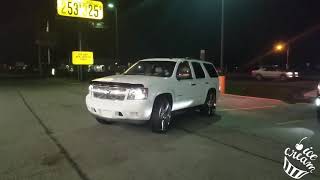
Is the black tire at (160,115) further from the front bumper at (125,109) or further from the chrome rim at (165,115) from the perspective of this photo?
the front bumper at (125,109)

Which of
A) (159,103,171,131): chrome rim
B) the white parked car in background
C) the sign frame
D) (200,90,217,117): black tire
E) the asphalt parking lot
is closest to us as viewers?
the asphalt parking lot

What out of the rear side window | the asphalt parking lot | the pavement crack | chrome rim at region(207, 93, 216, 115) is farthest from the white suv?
the pavement crack

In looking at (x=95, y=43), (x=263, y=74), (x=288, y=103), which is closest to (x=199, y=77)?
(x=288, y=103)

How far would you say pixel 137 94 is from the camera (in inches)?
343

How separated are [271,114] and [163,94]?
17.4 ft

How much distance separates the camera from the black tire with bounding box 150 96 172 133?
906 centimetres

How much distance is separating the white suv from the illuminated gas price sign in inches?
987

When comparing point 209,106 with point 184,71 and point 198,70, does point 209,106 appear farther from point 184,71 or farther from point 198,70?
point 184,71

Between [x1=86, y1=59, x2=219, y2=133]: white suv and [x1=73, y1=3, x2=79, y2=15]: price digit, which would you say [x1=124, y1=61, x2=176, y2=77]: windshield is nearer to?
[x1=86, y1=59, x2=219, y2=133]: white suv

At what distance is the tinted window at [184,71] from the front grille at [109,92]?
80.8 inches

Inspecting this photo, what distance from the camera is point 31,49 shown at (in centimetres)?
11325

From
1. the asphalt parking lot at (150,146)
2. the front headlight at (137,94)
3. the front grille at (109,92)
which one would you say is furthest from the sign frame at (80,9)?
the front headlight at (137,94)

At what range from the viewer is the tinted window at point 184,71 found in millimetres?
10350

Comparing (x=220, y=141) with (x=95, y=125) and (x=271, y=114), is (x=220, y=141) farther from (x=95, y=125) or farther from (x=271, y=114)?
(x=271, y=114)
